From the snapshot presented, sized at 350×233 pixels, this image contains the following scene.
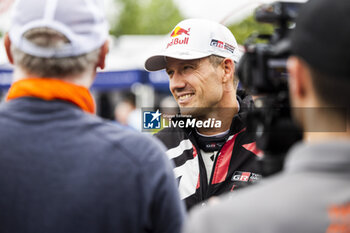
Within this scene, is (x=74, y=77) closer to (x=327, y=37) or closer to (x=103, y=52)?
(x=103, y=52)

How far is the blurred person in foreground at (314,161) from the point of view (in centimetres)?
102

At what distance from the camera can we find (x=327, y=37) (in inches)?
41.9

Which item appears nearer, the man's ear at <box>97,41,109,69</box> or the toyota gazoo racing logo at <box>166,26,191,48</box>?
the man's ear at <box>97,41,109,69</box>

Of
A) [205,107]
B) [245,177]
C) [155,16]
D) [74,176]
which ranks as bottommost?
[245,177]

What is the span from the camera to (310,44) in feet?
3.56

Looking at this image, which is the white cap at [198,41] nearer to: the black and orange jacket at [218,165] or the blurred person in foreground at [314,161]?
the black and orange jacket at [218,165]

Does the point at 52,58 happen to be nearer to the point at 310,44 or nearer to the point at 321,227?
the point at 310,44

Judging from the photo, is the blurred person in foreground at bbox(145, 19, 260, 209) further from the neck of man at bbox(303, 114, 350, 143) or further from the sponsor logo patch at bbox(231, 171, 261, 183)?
the neck of man at bbox(303, 114, 350, 143)

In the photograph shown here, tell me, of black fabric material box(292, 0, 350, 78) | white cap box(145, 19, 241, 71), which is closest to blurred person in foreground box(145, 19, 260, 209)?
white cap box(145, 19, 241, 71)

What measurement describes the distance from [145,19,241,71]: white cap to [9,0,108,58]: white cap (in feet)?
4.35

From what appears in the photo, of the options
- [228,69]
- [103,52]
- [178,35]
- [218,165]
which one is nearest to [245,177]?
[218,165]

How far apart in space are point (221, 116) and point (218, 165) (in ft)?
1.31

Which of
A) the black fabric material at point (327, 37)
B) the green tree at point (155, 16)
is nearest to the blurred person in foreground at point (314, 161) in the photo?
the black fabric material at point (327, 37)

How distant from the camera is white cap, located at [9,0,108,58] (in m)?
1.38
